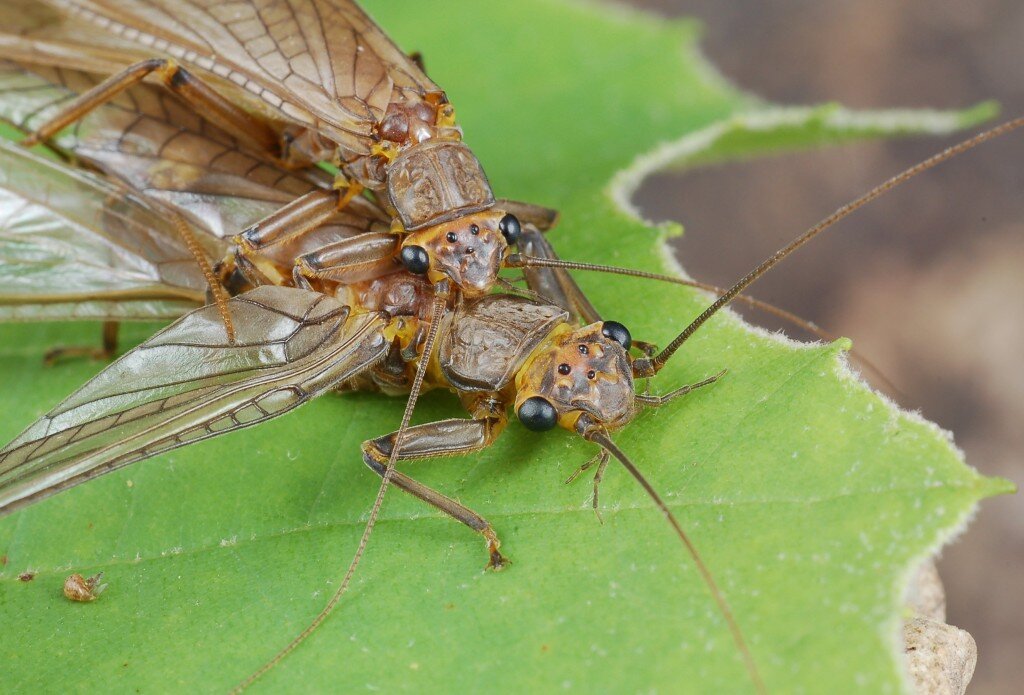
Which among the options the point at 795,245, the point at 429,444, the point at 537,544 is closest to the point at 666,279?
the point at 795,245

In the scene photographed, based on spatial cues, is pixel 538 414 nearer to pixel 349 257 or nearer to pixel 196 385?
pixel 349 257

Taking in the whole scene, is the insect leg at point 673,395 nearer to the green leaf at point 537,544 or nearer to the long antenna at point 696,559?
the green leaf at point 537,544

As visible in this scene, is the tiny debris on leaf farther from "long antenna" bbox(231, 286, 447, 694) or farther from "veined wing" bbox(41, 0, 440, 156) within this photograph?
"veined wing" bbox(41, 0, 440, 156)

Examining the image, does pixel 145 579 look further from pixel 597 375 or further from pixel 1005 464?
pixel 1005 464

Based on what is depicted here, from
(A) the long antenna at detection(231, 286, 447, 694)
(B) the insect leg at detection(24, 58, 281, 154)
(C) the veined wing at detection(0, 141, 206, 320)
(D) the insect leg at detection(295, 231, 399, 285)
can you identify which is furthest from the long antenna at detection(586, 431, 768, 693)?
(B) the insect leg at detection(24, 58, 281, 154)

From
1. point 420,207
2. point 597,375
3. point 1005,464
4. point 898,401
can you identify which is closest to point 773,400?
point 898,401

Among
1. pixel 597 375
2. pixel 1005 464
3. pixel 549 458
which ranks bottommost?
pixel 1005 464

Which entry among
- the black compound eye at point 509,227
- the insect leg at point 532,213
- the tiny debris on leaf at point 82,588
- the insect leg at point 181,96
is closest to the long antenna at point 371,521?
the black compound eye at point 509,227
